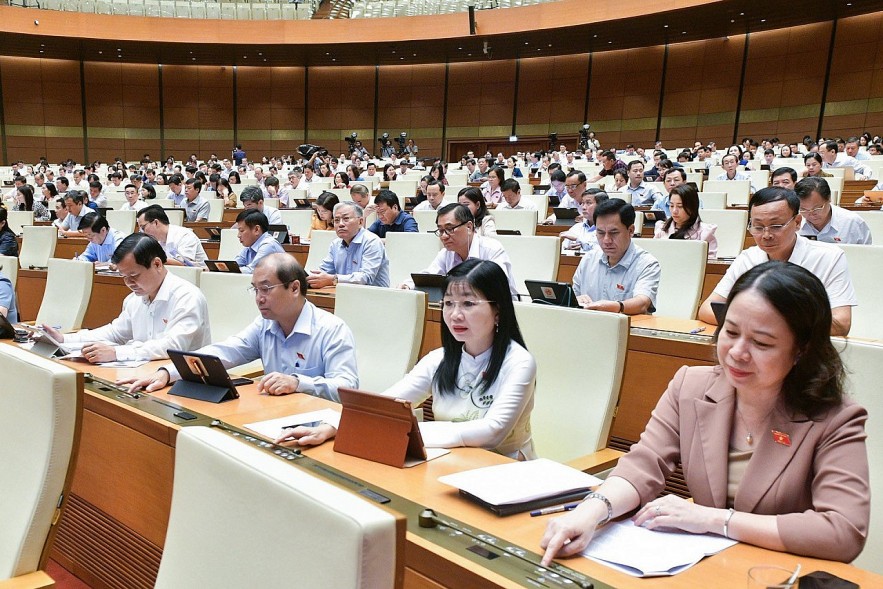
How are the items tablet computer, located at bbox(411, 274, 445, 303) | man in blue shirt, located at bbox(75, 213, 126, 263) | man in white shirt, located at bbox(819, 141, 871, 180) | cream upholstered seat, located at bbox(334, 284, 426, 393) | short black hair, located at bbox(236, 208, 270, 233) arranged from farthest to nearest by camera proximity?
man in white shirt, located at bbox(819, 141, 871, 180)
man in blue shirt, located at bbox(75, 213, 126, 263)
short black hair, located at bbox(236, 208, 270, 233)
tablet computer, located at bbox(411, 274, 445, 303)
cream upholstered seat, located at bbox(334, 284, 426, 393)

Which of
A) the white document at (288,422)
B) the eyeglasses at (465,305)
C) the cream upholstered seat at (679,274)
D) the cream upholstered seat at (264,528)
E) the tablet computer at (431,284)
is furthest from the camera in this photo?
the cream upholstered seat at (679,274)

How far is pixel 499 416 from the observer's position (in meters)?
1.83

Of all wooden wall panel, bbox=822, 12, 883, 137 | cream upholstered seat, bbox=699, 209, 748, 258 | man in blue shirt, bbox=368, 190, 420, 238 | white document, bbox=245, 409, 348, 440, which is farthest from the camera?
wooden wall panel, bbox=822, 12, 883, 137

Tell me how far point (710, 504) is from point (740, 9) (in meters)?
14.1

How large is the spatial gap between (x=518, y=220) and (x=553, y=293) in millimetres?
3153

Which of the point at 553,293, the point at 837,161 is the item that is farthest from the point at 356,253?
the point at 837,161

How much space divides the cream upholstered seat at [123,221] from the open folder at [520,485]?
21.4 ft

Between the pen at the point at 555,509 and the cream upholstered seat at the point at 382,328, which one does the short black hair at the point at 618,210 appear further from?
the pen at the point at 555,509

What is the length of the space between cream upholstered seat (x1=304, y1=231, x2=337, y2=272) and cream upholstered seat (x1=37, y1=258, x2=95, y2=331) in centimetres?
156

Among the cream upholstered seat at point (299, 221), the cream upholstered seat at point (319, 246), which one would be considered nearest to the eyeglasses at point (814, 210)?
the cream upholstered seat at point (319, 246)

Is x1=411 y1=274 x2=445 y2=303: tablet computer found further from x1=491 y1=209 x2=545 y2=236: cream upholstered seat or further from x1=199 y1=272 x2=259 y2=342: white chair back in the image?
x1=491 y1=209 x2=545 y2=236: cream upholstered seat

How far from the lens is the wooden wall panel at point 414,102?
19.6 metres

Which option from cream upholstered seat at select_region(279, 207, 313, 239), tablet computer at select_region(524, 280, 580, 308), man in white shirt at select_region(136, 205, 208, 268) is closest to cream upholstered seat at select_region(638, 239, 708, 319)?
tablet computer at select_region(524, 280, 580, 308)

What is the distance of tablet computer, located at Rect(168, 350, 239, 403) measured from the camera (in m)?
2.09
